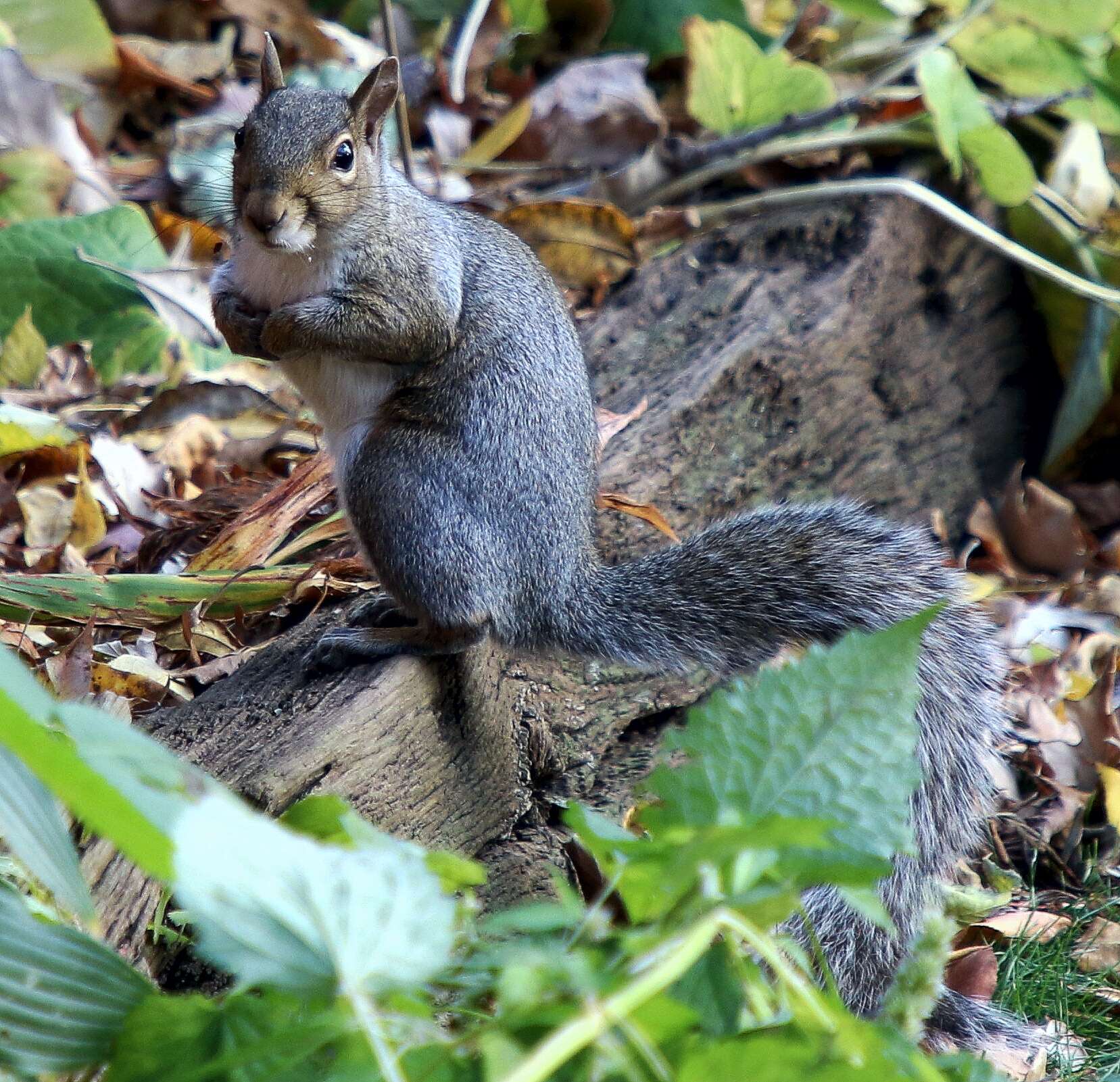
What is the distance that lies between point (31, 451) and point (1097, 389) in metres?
2.56

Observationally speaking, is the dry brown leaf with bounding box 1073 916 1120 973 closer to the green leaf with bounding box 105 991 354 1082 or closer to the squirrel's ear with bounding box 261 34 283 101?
the green leaf with bounding box 105 991 354 1082

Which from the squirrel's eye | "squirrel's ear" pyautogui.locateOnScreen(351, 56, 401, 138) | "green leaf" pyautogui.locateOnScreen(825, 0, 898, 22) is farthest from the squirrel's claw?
"green leaf" pyautogui.locateOnScreen(825, 0, 898, 22)

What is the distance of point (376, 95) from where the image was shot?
2.21 meters

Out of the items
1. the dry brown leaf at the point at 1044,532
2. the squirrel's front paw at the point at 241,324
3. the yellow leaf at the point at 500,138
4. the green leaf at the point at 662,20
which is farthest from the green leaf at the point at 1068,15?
the squirrel's front paw at the point at 241,324

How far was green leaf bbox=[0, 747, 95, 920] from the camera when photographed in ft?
2.79

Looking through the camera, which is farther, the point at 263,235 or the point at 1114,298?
the point at 1114,298

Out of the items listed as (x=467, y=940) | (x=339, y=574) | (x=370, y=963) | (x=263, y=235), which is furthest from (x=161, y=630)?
(x=370, y=963)

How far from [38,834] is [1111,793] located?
1.99 meters

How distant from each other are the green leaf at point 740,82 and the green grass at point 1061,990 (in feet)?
7.21

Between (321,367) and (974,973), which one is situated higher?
(321,367)

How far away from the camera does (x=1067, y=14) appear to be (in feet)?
11.0

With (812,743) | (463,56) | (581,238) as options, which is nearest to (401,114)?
(581,238)

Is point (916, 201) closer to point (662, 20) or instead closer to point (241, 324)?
point (662, 20)

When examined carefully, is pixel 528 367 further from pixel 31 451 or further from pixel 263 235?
pixel 31 451
